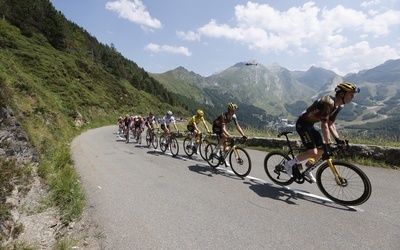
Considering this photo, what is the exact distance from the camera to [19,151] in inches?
277

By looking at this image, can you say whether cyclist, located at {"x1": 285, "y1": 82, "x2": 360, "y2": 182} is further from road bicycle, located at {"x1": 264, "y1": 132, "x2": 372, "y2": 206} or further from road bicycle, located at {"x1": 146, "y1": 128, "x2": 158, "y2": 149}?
road bicycle, located at {"x1": 146, "y1": 128, "x2": 158, "y2": 149}

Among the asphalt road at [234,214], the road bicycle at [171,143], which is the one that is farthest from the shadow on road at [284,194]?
the road bicycle at [171,143]

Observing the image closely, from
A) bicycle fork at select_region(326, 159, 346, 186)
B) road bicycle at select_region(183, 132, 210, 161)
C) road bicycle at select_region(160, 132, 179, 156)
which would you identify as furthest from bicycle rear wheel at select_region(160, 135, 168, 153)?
bicycle fork at select_region(326, 159, 346, 186)

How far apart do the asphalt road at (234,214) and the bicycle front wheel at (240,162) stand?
0.37 metres

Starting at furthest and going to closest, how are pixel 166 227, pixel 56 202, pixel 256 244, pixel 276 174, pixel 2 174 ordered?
1. pixel 276 174
2. pixel 56 202
3. pixel 2 174
4. pixel 166 227
5. pixel 256 244

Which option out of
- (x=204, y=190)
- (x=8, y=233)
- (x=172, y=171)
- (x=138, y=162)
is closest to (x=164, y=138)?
(x=138, y=162)

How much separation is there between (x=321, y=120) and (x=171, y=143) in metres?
9.38

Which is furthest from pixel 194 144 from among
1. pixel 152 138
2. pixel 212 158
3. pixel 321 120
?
pixel 321 120

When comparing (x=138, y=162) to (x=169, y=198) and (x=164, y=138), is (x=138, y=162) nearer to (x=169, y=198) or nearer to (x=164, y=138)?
(x=164, y=138)

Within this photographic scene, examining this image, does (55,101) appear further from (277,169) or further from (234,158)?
(277,169)

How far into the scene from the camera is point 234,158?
8805 mm

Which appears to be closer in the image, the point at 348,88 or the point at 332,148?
the point at 348,88

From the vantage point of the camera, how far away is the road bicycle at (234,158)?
833cm

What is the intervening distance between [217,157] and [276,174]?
264cm
